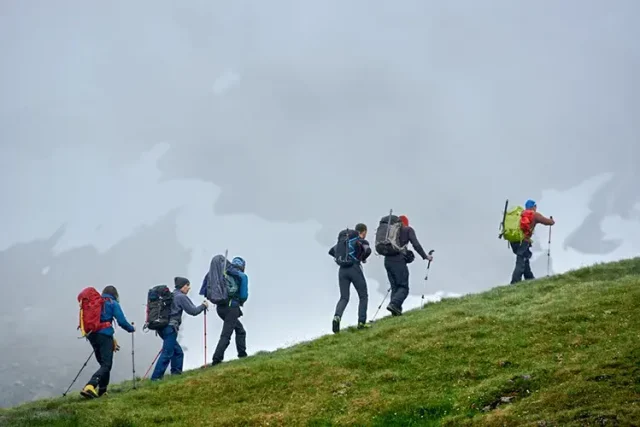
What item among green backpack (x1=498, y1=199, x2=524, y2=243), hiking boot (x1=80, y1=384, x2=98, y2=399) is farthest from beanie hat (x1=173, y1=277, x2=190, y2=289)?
green backpack (x1=498, y1=199, x2=524, y2=243)

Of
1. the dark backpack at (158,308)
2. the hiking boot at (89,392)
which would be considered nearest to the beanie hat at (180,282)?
the dark backpack at (158,308)

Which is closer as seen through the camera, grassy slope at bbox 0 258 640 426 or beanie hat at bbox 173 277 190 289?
grassy slope at bbox 0 258 640 426

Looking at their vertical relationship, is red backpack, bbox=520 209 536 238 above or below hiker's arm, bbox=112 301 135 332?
above

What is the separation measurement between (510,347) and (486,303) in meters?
6.56

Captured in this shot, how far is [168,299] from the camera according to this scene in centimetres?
2472

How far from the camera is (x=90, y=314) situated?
2173 centimetres

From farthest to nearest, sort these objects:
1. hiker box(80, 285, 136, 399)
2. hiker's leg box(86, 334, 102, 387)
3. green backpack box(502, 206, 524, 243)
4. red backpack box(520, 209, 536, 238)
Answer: green backpack box(502, 206, 524, 243)
red backpack box(520, 209, 536, 238)
hiker box(80, 285, 136, 399)
hiker's leg box(86, 334, 102, 387)

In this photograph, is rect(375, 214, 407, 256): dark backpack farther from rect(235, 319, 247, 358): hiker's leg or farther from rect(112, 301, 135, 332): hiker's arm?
rect(112, 301, 135, 332): hiker's arm

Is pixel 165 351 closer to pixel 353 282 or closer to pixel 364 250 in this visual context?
pixel 353 282

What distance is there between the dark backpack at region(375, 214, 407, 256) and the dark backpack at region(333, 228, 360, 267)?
1047mm

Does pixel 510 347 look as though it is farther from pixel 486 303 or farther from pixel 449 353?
pixel 486 303

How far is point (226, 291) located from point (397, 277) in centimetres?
634

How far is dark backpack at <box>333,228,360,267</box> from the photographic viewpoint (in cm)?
2636

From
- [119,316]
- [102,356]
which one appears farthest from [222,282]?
[102,356]
